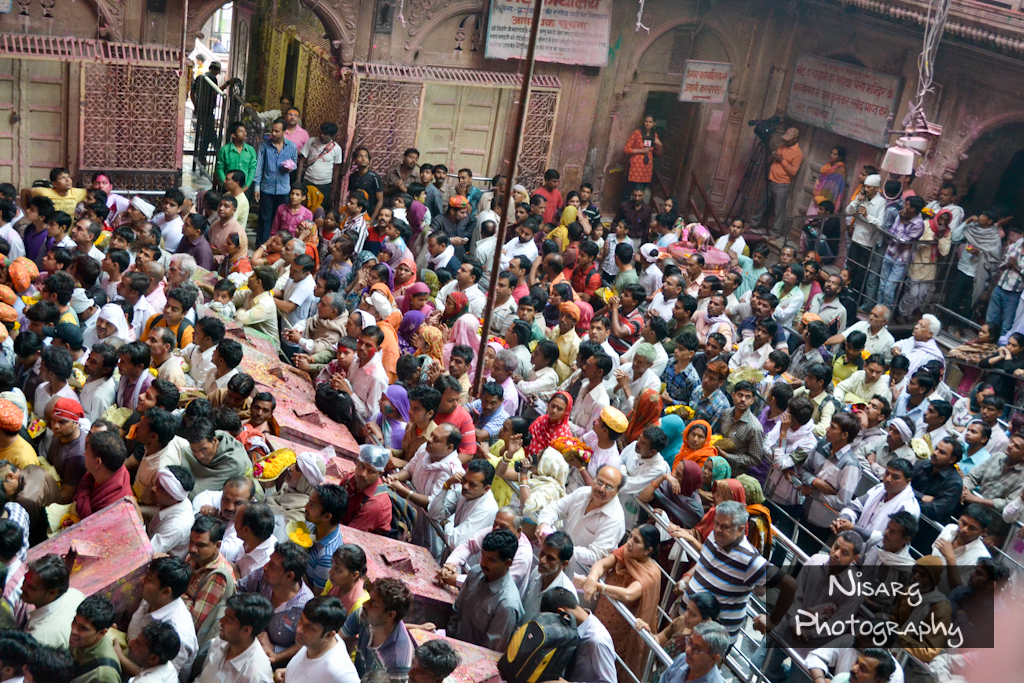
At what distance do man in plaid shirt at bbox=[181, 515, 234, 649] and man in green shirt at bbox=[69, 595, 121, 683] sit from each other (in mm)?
552

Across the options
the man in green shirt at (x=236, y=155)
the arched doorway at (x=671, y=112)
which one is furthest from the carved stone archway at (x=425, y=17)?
the arched doorway at (x=671, y=112)

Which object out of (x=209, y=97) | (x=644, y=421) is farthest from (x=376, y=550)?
(x=209, y=97)

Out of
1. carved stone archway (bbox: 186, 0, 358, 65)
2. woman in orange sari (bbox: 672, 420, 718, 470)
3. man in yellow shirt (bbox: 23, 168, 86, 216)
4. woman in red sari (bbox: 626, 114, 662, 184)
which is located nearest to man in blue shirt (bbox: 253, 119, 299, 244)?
carved stone archway (bbox: 186, 0, 358, 65)

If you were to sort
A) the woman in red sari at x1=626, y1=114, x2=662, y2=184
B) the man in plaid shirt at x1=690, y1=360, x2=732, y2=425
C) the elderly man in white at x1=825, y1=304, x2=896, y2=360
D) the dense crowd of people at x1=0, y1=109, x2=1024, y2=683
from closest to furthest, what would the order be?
the dense crowd of people at x1=0, y1=109, x2=1024, y2=683 → the man in plaid shirt at x1=690, y1=360, x2=732, y2=425 → the elderly man in white at x1=825, y1=304, x2=896, y2=360 → the woman in red sari at x1=626, y1=114, x2=662, y2=184

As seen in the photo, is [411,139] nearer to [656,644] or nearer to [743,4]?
[743,4]

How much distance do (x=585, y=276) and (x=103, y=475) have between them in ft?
21.6

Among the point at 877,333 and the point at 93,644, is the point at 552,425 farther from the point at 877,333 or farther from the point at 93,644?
the point at 877,333

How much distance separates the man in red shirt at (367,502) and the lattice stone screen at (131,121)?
776 cm

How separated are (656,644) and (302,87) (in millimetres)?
11786

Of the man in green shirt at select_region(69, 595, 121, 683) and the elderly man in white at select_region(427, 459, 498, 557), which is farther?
the elderly man in white at select_region(427, 459, 498, 557)

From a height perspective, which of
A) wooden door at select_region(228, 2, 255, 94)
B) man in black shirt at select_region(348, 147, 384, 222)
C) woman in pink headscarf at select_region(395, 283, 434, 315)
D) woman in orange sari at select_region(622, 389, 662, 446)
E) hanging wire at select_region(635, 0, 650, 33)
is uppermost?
Answer: hanging wire at select_region(635, 0, 650, 33)

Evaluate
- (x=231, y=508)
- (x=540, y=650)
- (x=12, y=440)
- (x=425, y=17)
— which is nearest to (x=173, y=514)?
(x=231, y=508)

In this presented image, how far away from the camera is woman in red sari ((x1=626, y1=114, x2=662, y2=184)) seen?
1605 cm

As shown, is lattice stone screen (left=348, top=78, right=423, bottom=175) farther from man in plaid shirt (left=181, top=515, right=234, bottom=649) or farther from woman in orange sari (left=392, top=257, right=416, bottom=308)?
man in plaid shirt (left=181, top=515, right=234, bottom=649)
